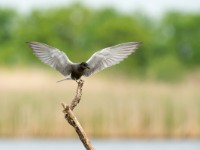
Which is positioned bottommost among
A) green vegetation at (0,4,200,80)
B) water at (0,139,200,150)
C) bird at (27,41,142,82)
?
bird at (27,41,142,82)

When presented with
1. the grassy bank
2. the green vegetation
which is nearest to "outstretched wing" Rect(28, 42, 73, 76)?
the grassy bank

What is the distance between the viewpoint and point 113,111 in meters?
16.9

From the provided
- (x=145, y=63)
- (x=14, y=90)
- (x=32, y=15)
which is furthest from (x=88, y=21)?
(x=14, y=90)

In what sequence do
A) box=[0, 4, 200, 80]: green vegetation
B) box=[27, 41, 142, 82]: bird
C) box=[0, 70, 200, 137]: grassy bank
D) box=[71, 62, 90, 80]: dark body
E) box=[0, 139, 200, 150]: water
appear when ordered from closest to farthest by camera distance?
box=[71, 62, 90, 80]: dark body
box=[27, 41, 142, 82]: bird
box=[0, 139, 200, 150]: water
box=[0, 70, 200, 137]: grassy bank
box=[0, 4, 200, 80]: green vegetation

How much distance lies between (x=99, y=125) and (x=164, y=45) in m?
37.3

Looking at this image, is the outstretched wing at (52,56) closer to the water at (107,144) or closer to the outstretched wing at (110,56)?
the outstretched wing at (110,56)

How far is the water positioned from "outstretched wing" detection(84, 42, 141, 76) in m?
8.04

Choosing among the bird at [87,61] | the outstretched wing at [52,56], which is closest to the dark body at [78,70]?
the bird at [87,61]

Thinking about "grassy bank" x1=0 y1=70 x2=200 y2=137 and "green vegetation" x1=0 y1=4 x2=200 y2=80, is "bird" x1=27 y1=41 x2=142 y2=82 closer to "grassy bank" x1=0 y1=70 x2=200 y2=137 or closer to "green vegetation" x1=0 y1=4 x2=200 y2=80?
"grassy bank" x1=0 y1=70 x2=200 y2=137

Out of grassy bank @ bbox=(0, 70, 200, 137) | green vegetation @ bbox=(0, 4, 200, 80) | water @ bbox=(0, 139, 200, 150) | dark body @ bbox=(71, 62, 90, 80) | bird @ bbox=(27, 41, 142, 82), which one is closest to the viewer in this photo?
dark body @ bbox=(71, 62, 90, 80)

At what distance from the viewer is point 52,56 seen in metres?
7.36

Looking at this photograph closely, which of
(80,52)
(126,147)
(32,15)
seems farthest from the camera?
(32,15)

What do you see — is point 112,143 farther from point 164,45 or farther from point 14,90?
point 164,45

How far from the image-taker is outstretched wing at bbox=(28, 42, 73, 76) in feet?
23.9
